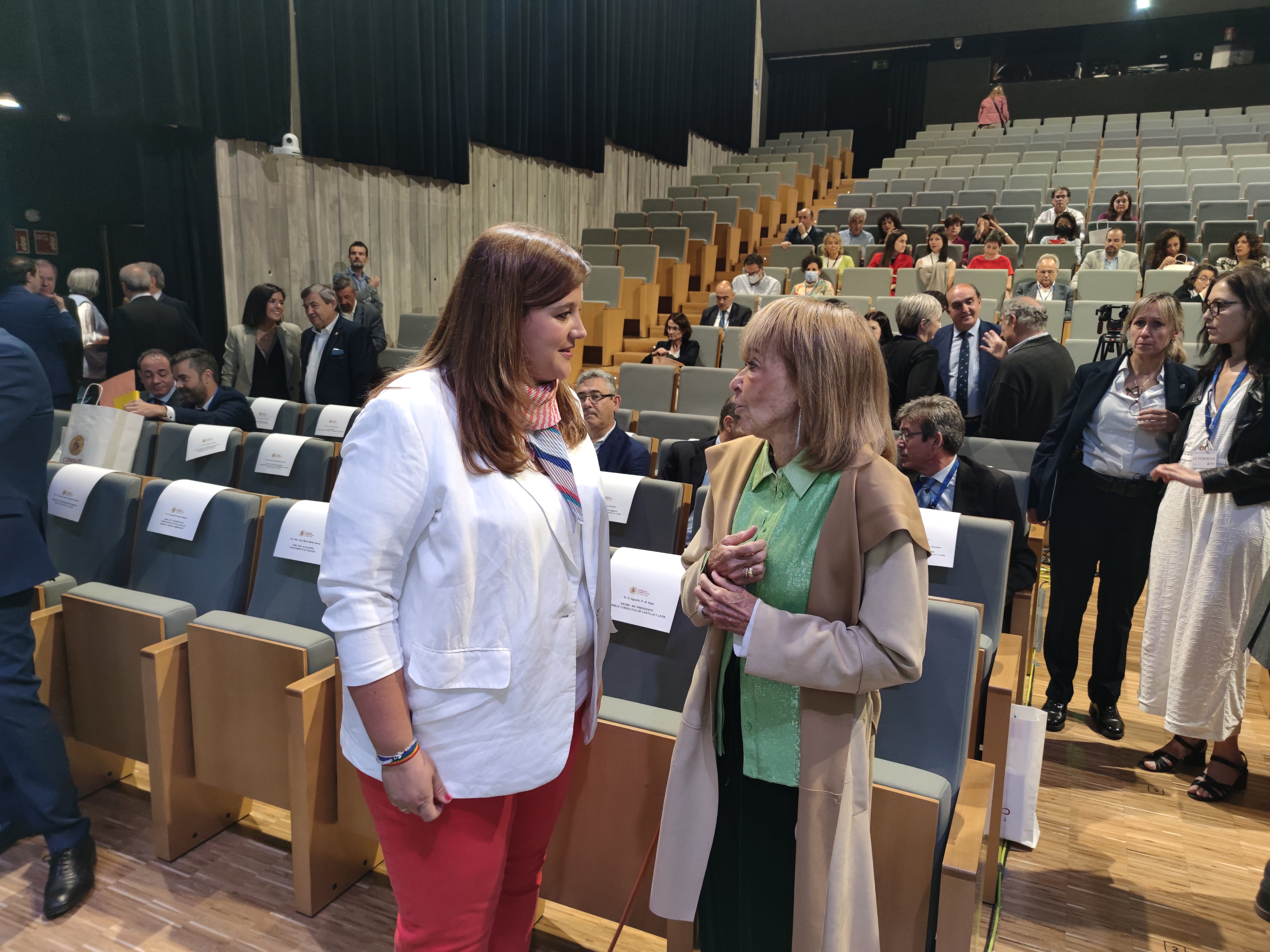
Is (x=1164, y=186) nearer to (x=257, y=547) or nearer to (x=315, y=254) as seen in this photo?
(x=315, y=254)

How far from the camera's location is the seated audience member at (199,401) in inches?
129

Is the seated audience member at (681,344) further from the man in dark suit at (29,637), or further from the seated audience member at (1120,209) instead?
the seated audience member at (1120,209)

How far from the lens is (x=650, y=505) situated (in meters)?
2.25

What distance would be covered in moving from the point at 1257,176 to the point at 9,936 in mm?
9088

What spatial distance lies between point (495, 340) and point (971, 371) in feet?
10.2

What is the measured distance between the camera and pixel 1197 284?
454cm

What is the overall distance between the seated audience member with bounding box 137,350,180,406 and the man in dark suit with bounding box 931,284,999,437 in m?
3.22

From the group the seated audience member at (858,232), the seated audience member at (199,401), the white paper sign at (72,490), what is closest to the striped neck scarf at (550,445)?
the white paper sign at (72,490)

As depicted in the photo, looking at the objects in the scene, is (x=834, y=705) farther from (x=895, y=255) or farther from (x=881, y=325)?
(x=895, y=255)

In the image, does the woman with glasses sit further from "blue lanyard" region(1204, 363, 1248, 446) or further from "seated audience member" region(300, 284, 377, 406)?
"seated audience member" region(300, 284, 377, 406)

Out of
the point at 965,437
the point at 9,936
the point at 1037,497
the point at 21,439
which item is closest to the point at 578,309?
the point at 21,439

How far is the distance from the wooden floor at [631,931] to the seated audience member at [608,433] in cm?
146

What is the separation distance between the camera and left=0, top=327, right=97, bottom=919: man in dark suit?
1483 mm

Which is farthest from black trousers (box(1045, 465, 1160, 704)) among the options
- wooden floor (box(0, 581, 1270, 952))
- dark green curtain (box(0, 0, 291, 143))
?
dark green curtain (box(0, 0, 291, 143))
